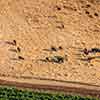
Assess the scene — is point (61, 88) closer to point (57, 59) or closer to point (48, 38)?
point (57, 59)

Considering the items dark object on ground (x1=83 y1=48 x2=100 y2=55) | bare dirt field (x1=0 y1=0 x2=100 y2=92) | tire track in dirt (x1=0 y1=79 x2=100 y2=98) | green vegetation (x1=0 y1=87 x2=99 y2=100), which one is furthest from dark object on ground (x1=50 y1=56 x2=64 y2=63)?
green vegetation (x1=0 y1=87 x2=99 y2=100)

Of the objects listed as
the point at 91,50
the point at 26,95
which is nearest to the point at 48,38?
the point at 91,50

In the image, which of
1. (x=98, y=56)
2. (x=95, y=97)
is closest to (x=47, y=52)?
(x=98, y=56)

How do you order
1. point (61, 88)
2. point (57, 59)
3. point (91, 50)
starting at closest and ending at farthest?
point (61, 88), point (57, 59), point (91, 50)

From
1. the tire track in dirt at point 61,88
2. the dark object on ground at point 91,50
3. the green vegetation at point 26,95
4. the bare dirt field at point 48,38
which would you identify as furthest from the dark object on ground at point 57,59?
the green vegetation at point 26,95

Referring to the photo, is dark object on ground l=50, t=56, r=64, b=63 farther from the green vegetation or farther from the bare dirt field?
the green vegetation

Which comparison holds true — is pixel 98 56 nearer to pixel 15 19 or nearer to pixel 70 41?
pixel 70 41

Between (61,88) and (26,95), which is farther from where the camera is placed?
(61,88)

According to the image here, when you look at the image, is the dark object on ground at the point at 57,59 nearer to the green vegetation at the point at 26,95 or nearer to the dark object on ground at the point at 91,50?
the dark object on ground at the point at 91,50
